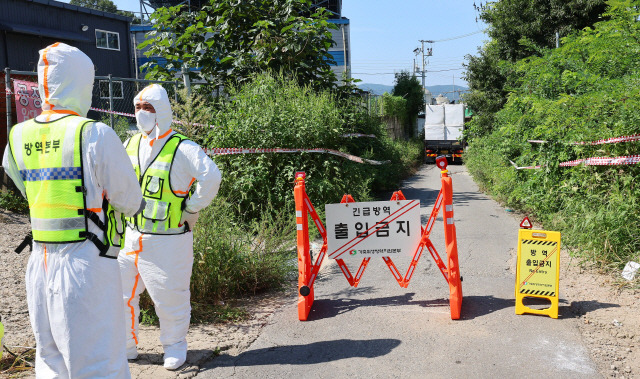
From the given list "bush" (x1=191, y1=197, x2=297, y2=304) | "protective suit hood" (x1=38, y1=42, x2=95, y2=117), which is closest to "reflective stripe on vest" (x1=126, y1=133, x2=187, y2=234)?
"protective suit hood" (x1=38, y1=42, x2=95, y2=117)

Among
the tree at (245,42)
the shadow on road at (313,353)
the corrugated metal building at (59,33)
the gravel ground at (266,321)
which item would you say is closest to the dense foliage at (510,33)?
the tree at (245,42)

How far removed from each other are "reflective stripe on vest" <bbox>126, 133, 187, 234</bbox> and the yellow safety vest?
1102 millimetres

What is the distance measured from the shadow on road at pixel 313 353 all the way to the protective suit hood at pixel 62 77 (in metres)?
2.40

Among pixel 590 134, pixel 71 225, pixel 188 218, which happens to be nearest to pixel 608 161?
pixel 590 134

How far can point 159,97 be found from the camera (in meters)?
4.60

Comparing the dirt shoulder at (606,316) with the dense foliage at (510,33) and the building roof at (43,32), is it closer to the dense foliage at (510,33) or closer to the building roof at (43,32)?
the dense foliage at (510,33)

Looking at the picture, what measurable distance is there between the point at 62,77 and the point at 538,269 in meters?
4.61

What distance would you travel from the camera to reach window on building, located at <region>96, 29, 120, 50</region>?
2806cm

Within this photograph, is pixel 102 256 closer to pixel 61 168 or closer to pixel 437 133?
pixel 61 168

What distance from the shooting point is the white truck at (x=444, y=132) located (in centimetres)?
2808

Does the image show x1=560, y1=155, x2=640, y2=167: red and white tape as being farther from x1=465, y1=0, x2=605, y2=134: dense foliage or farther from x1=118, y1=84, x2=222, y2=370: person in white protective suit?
x1=465, y1=0, x2=605, y2=134: dense foliage

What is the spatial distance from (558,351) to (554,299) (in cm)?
91

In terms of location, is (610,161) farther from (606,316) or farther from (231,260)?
(231,260)

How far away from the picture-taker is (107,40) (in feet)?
93.7
